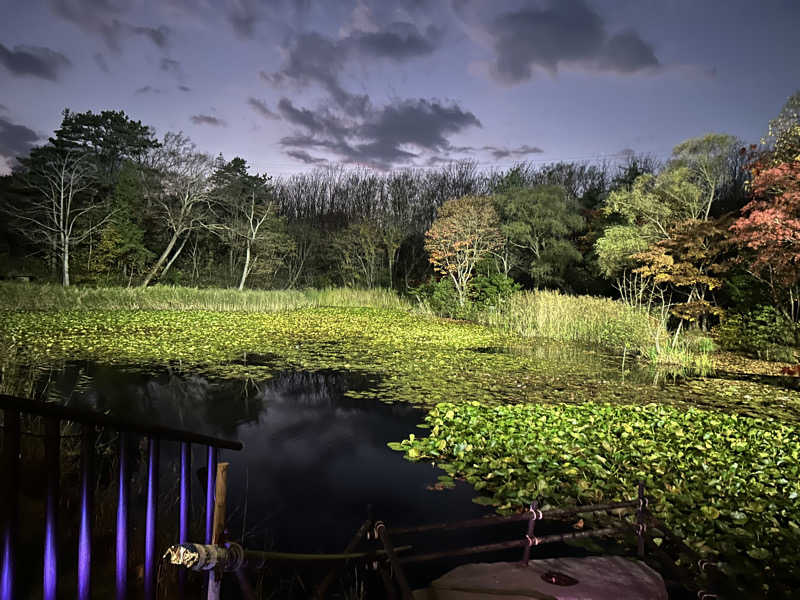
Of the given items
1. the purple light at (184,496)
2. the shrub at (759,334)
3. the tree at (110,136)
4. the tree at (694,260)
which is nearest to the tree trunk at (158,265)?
the tree at (110,136)

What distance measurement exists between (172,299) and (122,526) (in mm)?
16168

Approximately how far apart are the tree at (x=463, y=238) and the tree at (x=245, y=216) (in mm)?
8166

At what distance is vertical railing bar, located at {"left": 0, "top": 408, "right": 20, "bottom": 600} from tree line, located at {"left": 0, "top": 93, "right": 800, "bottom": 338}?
1075 cm

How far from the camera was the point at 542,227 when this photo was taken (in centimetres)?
1720

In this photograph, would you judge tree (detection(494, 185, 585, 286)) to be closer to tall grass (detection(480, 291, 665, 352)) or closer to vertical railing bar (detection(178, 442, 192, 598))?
tall grass (detection(480, 291, 665, 352))

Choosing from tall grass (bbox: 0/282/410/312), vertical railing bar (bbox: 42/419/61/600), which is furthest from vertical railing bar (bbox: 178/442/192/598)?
tall grass (bbox: 0/282/410/312)

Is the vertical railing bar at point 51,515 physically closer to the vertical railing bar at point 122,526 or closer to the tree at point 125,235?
the vertical railing bar at point 122,526

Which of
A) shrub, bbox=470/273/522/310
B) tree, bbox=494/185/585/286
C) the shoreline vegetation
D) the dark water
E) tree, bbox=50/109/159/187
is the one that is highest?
tree, bbox=50/109/159/187

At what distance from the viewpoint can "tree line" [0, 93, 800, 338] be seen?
11359 mm

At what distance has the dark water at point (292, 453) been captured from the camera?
3.39 m

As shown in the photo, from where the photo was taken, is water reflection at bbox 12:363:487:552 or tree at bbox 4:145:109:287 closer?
water reflection at bbox 12:363:487:552

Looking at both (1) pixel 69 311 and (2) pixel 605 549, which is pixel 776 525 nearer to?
(2) pixel 605 549

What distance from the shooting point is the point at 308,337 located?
37.6 feet

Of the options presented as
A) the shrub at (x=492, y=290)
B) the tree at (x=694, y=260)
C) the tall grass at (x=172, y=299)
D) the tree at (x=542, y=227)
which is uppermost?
the tree at (x=542, y=227)
